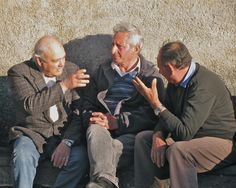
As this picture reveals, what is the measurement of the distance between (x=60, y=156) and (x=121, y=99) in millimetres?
834

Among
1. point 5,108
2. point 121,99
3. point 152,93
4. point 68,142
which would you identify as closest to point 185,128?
point 152,93

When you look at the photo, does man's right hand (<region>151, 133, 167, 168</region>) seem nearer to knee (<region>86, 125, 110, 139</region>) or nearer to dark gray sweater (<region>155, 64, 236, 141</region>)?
dark gray sweater (<region>155, 64, 236, 141</region>)

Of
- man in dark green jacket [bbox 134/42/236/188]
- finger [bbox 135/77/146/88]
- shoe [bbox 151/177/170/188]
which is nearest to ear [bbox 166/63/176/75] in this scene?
man in dark green jacket [bbox 134/42/236/188]

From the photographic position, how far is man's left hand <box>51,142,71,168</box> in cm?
518

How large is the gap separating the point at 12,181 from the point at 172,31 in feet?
7.09

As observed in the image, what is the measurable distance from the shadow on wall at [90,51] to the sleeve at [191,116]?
1481 mm

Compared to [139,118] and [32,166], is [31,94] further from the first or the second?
[139,118]

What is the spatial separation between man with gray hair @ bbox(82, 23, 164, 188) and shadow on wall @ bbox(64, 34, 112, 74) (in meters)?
0.25

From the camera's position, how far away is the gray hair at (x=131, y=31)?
5.59 metres

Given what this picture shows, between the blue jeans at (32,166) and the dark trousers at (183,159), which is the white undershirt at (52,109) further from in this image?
the dark trousers at (183,159)

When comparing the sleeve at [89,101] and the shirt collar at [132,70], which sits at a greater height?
the shirt collar at [132,70]

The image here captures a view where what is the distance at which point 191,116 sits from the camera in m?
4.68

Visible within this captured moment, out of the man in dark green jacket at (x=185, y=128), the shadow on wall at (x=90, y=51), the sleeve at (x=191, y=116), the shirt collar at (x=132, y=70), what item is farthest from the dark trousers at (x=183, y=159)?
the shadow on wall at (x=90, y=51)

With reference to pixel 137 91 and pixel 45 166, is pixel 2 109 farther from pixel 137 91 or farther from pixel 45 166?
pixel 137 91
